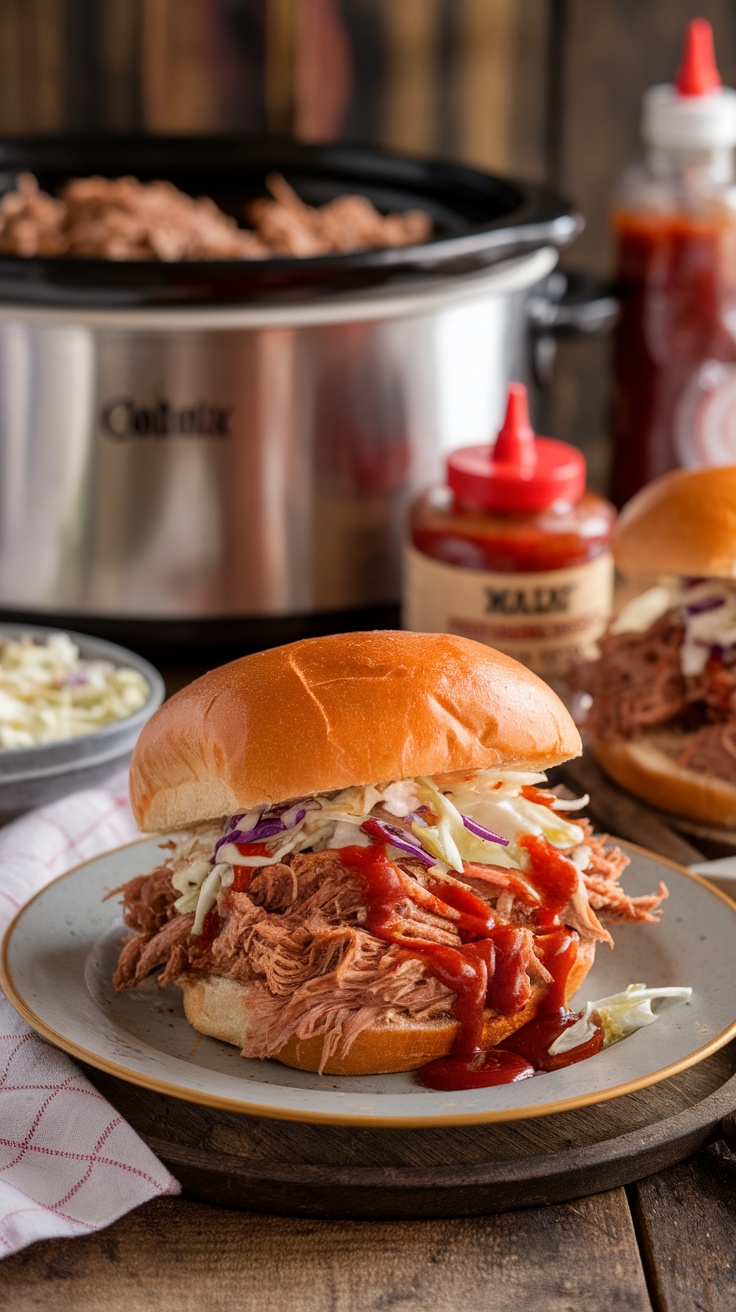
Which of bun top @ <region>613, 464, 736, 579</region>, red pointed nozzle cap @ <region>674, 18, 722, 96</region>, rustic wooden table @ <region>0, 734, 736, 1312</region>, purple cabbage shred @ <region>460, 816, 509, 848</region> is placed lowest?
rustic wooden table @ <region>0, 734, 736, 1312</region>

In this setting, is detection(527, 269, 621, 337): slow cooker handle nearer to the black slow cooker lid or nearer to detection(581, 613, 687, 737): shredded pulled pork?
the black slow cooker lid

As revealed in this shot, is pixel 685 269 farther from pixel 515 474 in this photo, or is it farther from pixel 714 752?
pixel 714 752

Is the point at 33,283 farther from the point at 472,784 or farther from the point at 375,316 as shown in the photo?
the point at 472,784

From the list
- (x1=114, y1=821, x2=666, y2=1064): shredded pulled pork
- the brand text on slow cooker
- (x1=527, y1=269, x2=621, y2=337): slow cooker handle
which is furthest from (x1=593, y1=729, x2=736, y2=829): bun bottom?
(x1=527, y1=269, x2=621, y2=337): slow cooker handle

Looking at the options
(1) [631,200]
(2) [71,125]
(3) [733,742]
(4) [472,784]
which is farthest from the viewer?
(2) [71,125]

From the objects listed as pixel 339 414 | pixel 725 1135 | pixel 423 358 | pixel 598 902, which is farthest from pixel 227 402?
pixel 725 1135

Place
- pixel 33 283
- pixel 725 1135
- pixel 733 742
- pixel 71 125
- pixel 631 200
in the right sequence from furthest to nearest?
pixel 71 125, pixel 631 200, pixel 33 283, pixel 733 742, pixel 725 1135
